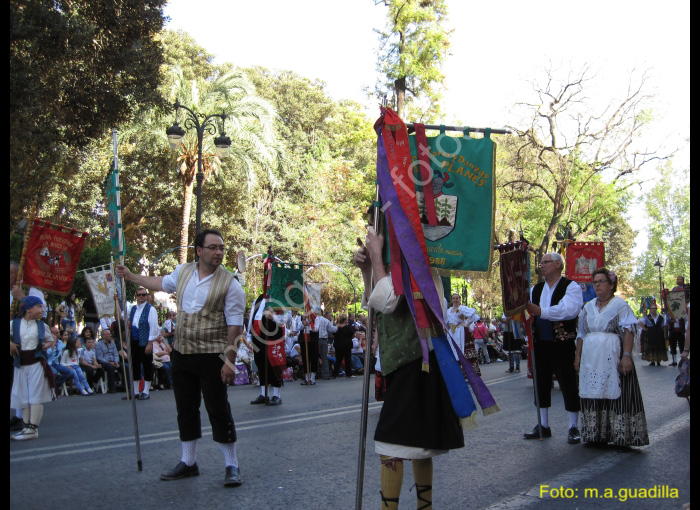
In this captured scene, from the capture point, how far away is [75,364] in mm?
15422

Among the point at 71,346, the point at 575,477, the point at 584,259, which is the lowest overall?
the point at 575,477

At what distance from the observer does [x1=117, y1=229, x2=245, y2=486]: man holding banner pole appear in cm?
607

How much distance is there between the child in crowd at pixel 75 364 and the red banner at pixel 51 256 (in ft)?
26.4

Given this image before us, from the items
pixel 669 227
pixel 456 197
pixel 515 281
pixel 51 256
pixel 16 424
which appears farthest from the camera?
pixel 669 227

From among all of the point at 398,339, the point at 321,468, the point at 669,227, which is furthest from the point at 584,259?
the point at 669,227

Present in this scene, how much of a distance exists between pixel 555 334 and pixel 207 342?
420 centimetres

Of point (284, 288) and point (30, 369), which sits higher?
point (284, 288)

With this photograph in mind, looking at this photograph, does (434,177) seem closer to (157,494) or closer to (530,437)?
(157,494)

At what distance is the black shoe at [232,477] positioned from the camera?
231 inches

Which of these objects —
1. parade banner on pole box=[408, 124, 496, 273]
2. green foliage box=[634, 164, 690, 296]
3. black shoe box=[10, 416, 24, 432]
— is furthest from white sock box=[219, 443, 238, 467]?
green foliage box=[634, 164, 690, 296]

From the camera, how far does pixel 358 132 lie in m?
30.3

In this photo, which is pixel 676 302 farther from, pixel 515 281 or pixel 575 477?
pixel 575 477

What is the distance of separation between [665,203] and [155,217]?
141ft

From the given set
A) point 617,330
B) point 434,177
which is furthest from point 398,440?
point 617,330
